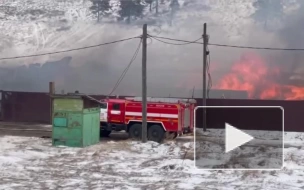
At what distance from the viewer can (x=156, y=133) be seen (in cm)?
2372

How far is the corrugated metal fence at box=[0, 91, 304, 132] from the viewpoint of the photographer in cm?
3406

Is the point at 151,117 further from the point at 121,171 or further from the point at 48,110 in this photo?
the point at 48,110

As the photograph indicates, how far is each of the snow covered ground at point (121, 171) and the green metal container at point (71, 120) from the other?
558 mm

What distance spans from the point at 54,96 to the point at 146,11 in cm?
3386

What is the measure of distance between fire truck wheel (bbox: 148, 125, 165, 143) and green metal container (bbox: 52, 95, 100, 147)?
155 inches

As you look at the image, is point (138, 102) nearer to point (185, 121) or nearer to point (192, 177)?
point (185, 121)

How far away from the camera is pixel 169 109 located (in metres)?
23.4

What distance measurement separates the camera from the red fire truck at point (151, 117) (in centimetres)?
2350

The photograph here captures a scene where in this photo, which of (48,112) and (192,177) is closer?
(192,177)

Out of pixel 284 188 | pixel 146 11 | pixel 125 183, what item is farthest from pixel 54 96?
pixel 146 11
